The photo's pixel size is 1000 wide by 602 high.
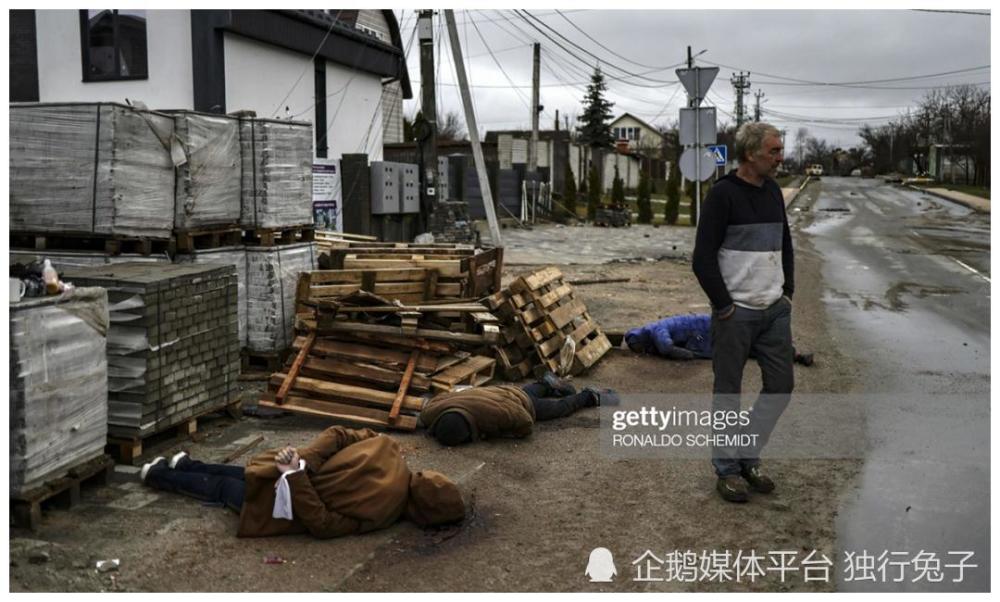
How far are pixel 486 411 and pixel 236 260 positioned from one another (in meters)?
3.09

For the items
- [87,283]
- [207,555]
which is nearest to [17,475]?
[207,555]

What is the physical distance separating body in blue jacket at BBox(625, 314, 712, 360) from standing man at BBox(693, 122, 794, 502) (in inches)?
150

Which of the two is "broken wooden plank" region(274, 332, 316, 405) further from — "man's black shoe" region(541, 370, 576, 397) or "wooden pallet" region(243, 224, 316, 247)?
"man's black shoe" region(541, 370, 576, 397)

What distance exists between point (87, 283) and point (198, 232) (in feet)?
6.87

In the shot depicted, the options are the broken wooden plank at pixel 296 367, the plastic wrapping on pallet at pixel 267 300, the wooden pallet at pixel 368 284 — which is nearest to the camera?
the broken wooden plank at pixel 296 367

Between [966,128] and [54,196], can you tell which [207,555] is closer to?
[54,196]

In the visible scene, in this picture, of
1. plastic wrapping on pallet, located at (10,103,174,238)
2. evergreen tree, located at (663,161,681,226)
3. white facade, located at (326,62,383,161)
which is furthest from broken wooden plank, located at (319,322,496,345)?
evergreen tree, located at (663,161,681,226)

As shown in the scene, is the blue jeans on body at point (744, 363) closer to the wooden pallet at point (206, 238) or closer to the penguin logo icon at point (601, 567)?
the penguin logo icon at point (601, 567)

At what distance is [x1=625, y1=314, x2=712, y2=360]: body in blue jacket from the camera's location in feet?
30.9

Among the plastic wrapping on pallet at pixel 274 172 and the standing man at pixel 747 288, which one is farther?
the plastic wrapping on pallet at pixel 274 172

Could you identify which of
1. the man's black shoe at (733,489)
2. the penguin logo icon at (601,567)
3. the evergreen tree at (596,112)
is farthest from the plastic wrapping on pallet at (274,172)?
the evergreen tree at (596,112)

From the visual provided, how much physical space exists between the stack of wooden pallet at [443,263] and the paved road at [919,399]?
3.67m

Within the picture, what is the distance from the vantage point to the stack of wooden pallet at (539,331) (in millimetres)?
8617
